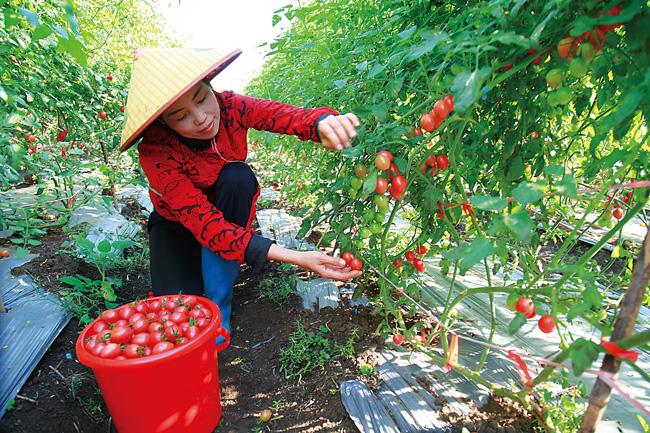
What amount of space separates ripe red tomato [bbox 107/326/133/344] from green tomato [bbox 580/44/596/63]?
124 centimetres

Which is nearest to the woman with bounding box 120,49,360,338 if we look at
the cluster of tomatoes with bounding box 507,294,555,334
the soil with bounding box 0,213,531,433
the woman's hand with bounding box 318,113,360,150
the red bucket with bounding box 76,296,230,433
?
the woman's hand with bounding box 318,113,360,150

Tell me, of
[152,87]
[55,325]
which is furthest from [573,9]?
[55,325]

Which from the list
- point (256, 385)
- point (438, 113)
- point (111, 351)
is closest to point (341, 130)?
point (438, 113)

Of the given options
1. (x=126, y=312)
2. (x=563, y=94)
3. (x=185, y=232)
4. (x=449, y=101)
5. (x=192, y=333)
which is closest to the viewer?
(x=563, y=94)

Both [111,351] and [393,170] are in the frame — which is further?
[111,351]

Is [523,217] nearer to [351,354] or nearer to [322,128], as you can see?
[322,128]

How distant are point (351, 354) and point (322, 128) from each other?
833mm

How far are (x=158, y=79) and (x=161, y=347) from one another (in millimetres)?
793

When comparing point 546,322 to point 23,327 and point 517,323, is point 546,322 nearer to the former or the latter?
point 517,323

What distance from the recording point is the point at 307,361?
4.79ft

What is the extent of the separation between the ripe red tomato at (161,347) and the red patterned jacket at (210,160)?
0.35m

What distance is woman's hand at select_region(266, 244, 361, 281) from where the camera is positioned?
1.20m

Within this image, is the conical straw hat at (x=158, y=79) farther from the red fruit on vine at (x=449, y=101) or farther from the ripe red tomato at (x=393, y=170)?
the red fruit on vine at (x=449, y=101)

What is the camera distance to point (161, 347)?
41.0 inches
